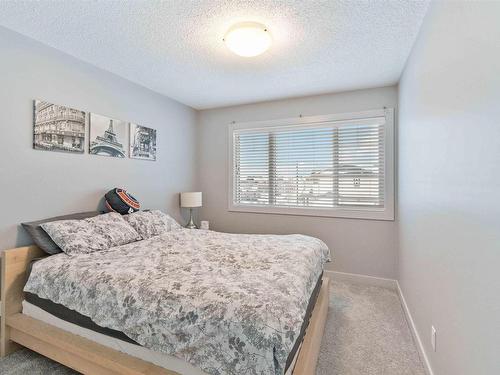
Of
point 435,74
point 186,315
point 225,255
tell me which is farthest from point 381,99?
point 186,315

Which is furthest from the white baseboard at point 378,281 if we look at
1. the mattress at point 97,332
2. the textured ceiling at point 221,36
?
the textured ceiling at point 221,36

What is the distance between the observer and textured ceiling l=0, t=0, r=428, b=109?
1854mm

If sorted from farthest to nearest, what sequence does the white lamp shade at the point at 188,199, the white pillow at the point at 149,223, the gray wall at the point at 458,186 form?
1. the white lamp shade at the point at 188,199
2. the white pillow at the point at 149,223
3. the gray wall at the point at 458,186

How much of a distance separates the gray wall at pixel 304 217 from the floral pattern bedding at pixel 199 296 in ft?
4.51

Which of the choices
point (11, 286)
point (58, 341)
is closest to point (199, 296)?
point (58, 341)

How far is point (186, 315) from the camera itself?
1324 mm

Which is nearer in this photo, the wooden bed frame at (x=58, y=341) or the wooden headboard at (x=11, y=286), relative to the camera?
the wooden bed frame at (x=58, y=341)

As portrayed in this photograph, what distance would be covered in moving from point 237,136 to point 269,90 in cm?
100

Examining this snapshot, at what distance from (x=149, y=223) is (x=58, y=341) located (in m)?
1.33

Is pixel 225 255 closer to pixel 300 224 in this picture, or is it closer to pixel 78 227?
pixel 78 227

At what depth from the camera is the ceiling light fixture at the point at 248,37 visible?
77.6 inches

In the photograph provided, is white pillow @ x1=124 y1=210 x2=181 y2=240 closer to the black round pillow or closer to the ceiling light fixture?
the black round pillow

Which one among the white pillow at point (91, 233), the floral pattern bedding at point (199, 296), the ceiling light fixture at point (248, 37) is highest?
the ceiling light fixture at point (248, 37)

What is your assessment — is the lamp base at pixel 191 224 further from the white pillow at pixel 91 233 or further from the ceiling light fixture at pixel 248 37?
the ceiling light fixture at pixel 248 37
